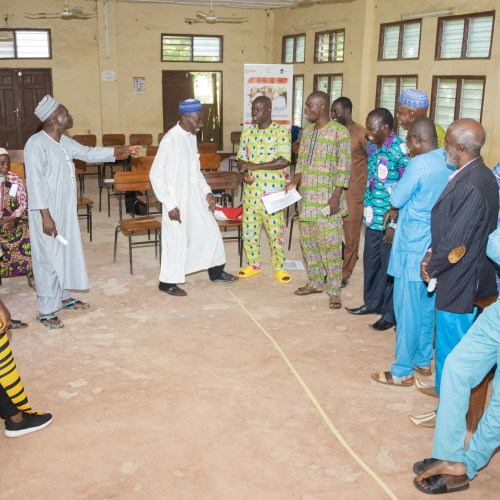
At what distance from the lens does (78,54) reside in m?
12.2

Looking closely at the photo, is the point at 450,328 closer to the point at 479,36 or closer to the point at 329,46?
the point at 479,36

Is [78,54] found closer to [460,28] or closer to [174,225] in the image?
[460,28]

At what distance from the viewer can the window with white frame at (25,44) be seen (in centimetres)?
1179

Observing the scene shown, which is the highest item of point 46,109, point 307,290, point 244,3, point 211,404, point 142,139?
point 244,3

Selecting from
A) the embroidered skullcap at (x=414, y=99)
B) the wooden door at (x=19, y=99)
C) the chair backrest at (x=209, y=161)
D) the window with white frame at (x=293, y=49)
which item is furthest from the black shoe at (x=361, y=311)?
the wooden door at (x=19, y=99)

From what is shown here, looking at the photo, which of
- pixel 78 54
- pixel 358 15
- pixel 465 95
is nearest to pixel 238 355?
pixel 465 95

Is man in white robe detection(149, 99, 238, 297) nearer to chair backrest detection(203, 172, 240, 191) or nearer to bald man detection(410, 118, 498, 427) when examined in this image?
chair backrest detection(203, 172, 240, 191)

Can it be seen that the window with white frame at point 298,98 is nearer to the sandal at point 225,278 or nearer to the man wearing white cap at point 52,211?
the sandal at point 225,278

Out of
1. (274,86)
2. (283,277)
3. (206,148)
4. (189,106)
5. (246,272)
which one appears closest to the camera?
(189,106)

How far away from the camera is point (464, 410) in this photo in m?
2.55

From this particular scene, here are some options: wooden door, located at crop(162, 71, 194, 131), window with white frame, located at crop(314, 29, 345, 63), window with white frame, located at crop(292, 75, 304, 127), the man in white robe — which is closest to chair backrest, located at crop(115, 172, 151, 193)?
the man in white robe

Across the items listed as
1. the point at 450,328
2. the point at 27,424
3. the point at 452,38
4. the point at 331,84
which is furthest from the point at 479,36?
the point at 27,424

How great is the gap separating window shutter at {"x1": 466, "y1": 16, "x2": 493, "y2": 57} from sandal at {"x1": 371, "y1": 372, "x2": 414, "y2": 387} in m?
6.56

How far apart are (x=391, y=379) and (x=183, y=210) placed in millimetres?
2409
